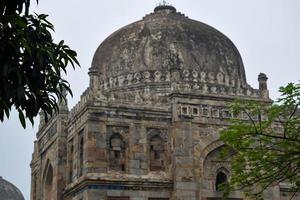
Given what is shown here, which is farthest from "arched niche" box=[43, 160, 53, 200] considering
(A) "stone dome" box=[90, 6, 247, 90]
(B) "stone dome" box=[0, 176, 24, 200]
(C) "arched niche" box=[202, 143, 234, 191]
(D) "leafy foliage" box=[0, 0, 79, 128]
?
(D) "leafy foliage" box=[0, 0, 79, 128]

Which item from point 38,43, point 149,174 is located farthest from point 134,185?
point 38,43

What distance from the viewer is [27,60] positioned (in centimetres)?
480

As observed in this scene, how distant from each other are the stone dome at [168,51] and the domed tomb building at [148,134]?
0.06 metres

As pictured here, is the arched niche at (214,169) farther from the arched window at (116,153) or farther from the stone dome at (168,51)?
the stone dome at (168,51)

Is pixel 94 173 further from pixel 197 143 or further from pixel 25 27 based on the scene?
pixel 25 27

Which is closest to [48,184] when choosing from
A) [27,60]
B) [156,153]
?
[156,153]

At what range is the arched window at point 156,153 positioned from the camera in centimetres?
1767

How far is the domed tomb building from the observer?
1698cm

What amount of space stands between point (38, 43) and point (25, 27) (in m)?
0.28

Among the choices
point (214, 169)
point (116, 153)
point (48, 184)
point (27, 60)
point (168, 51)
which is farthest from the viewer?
point (168, 51)

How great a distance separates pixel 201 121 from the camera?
18000mm

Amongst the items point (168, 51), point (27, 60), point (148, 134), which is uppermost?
point (168, 51)

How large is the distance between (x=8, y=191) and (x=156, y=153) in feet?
54.5

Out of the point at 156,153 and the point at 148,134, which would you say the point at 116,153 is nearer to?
the point at 148,134
